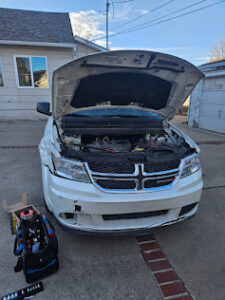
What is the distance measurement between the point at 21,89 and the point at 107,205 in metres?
9.02

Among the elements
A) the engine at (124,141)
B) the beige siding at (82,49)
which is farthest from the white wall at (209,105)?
the engine at (124,141)

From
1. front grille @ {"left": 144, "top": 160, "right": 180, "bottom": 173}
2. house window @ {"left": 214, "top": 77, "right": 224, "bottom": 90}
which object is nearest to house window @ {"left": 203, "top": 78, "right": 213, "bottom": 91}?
house window @ {"left": 214, "top": 77, "right": 224, "bottom": 90}

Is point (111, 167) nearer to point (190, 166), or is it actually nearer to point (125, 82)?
point (190, 166)

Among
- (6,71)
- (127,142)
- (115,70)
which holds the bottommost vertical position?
(127,142)

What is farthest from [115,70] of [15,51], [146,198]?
[15,51]

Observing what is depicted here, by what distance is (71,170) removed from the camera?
180cm

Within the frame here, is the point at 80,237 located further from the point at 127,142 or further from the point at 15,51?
the point at 15,51

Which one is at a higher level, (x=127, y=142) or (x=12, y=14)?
(x=12, y=14)

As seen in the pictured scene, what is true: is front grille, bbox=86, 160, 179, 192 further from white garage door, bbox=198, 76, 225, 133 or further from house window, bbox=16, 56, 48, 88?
house window, bbox=16, 56, 48, 88

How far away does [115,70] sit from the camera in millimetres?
2408

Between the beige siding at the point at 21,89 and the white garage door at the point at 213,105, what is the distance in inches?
257

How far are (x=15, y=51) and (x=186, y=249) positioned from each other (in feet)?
32.3

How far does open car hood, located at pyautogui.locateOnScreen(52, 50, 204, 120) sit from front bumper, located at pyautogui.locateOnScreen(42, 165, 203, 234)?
122cm

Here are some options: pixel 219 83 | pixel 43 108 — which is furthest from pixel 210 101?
pixel 43 108
